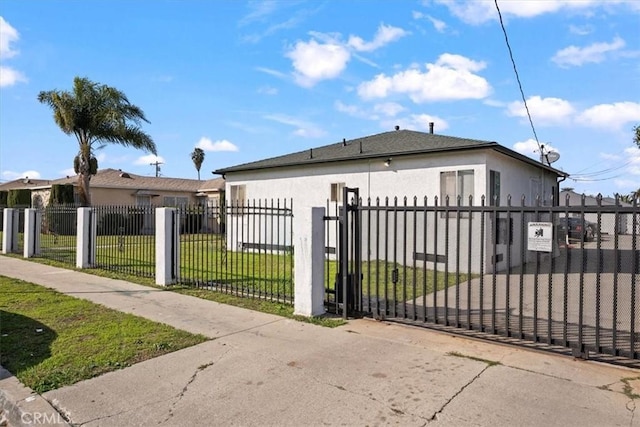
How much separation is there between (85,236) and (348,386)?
1036 cm

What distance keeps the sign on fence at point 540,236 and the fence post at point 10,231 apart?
16.9m

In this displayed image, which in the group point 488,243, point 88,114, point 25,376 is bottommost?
point 25,376

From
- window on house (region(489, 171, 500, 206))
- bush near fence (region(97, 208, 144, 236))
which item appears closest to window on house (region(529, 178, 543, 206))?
window on house (region(489, 171, 500, 206))

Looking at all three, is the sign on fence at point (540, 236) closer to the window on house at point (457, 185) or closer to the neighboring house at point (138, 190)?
the window on house at point (457, 185)

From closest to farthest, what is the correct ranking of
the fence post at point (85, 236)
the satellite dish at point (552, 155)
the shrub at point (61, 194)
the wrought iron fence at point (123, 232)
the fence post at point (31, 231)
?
the wrought iron fence at point (123, 232), the fence post at point (85, 236), the fence post at point (31, 231), the satellite dish at point (552, 155), the shrub at point (61, 194)

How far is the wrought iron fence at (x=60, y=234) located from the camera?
13305 millimetres

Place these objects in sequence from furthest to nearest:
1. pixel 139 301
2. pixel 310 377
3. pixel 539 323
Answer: pixel 139 301
pixel 539 323
pixel 310 377

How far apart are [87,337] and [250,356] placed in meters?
2.35

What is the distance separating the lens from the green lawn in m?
4.46

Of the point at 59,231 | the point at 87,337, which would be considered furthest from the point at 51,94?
the point at 87,337

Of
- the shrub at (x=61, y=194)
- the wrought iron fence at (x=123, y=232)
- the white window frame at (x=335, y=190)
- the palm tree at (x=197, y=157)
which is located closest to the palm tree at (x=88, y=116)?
the shrub at (x=61, y=194)

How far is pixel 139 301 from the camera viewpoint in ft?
25.5

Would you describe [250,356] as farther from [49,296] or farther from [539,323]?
[49,296]

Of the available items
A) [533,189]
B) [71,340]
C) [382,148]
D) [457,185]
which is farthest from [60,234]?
[533,189]
